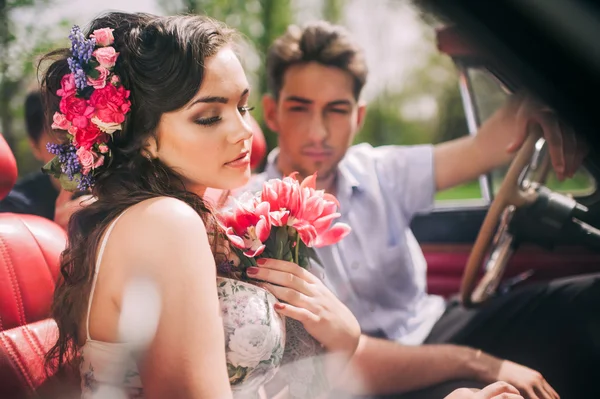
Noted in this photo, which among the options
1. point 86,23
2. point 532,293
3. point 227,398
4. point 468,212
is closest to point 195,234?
point 227,398

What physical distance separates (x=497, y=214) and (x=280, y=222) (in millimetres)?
807

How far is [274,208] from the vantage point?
1.15 meters

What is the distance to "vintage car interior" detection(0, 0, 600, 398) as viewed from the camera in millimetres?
734

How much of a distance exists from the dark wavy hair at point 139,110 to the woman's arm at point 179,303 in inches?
3.2

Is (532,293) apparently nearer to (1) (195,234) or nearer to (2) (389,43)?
(2) (389,43)

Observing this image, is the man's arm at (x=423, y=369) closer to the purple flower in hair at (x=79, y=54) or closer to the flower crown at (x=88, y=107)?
the flower crown at (x=88, y=107)

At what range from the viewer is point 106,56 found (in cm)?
106

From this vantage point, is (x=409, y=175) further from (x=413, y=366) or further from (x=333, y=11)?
(x=413, y=366)

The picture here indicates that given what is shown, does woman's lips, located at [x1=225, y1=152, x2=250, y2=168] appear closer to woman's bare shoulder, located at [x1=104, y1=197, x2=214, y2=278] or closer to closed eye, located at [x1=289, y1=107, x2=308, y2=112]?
woman's bare shoulder, located at [x1=104, y1=197, x2=214, y2=278]

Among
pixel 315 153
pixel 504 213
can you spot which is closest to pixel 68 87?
pixel 315 153

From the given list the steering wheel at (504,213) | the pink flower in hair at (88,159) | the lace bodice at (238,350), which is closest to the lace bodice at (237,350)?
the lace bodice at (238,350)

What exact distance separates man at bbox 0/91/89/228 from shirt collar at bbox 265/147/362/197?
0.61 metres

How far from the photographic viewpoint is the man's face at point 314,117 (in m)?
1.65

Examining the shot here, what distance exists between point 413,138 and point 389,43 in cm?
44
